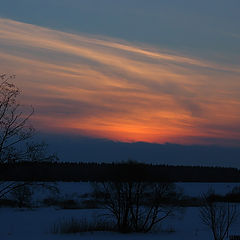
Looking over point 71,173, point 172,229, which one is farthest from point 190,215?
point 71,173

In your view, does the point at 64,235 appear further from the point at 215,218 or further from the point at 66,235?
the point at 215,218

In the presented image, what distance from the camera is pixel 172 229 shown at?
2989cm

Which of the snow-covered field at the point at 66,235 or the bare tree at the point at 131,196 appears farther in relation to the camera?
the bare tree at the point at 131,196

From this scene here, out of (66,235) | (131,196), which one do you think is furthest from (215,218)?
(66,235)

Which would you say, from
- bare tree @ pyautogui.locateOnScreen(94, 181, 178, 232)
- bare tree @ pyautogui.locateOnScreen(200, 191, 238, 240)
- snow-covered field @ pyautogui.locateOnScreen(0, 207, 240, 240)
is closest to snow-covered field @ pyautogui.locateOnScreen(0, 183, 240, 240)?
snow-covered field @ pyautogui.locateOnScreen(0, 207, 240, 240)

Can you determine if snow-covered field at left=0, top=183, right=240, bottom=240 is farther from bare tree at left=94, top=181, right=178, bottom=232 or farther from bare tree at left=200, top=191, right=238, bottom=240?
bare tree at left=94, top=181, right=178, bottom=232

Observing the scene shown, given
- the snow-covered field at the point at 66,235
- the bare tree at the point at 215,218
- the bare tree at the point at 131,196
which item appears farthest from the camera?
the bare tree at the point at 131,196

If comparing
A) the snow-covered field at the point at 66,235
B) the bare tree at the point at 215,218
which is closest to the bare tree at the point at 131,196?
the snow-covered field at the point at 66,235

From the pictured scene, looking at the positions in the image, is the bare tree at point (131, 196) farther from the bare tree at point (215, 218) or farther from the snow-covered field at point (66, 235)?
the bare tree at point (215, 218)

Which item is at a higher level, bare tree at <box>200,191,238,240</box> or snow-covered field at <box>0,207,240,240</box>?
bare tree at <box>200,191,238,240</box>

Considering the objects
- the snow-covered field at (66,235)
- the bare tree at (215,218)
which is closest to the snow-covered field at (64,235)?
the snow-covered field at (66,235)

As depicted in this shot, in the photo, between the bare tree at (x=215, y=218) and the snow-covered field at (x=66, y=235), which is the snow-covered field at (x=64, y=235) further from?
the bare tree at (x=215, y=218)

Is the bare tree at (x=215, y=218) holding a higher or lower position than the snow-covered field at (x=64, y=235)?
higher

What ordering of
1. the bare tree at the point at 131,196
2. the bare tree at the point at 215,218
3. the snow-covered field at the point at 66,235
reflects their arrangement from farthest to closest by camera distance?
the bare tree at the point at 131,196 → the snow-covered field at the point at 66,235 → the bare tree at the point at 215,218
